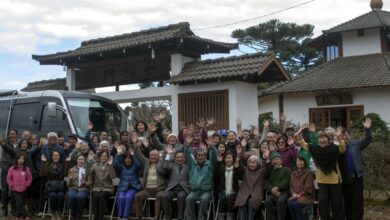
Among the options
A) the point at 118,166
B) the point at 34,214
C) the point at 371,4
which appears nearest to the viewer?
the point at 118,166

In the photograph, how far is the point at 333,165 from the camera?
8383mm

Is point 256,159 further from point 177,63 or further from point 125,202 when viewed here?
point 177,63

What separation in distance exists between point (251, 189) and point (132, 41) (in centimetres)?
843

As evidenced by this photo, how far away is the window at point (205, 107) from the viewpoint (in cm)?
1423

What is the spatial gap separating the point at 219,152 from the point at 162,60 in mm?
6857

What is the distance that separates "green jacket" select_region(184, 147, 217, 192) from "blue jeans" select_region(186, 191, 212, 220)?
0.09 metres

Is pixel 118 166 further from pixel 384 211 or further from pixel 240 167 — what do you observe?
pixel 384 211

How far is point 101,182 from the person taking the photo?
9977 millimetres

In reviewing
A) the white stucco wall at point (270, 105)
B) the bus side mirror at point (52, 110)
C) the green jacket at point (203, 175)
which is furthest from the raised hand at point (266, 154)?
the white stucco wall at point (270, 105)

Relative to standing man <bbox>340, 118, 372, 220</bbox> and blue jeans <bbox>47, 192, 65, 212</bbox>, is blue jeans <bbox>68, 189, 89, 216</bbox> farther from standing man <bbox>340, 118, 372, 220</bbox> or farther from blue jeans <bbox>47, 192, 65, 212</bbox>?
standing man <bbox>340, 118, 372, 220</bbox>

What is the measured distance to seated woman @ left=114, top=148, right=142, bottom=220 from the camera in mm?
9734

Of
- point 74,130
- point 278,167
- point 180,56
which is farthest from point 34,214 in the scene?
point 180,56

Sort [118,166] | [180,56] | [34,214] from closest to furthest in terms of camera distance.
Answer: [118,166]
[34,214]
[180,56]

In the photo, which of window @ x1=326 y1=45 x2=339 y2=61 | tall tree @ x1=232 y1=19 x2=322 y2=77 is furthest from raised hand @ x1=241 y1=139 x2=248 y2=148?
tall tree @ x1=232 y1=19 x2=322 y2=77
